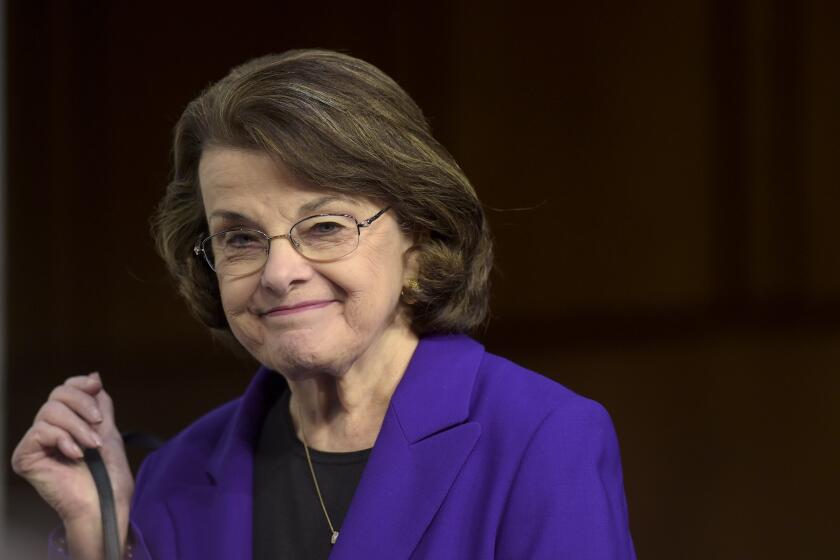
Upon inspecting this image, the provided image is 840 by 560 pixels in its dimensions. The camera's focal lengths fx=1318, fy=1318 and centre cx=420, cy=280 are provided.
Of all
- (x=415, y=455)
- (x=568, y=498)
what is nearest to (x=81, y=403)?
(x=415, y=455)

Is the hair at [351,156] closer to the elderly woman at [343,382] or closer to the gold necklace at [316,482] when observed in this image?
the elderly woman at [343,382]

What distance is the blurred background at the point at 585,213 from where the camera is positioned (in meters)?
3.44

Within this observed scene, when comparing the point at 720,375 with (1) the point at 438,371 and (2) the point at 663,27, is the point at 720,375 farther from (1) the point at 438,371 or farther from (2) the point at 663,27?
(1) the point at 438,371

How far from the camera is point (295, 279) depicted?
2.02m

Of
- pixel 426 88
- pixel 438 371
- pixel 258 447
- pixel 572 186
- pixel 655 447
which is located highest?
pixel 426 88

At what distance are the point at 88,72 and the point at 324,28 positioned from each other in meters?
0.87

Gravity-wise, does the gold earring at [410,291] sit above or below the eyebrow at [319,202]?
below

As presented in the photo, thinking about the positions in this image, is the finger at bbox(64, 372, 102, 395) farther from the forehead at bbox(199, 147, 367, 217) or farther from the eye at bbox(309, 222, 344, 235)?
the eye at bbox(309, 222, 344, 235)

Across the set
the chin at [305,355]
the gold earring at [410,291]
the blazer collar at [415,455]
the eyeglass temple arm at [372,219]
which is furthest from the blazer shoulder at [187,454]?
the eyeglass temple arm at [372,219]

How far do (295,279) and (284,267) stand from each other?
2 cm

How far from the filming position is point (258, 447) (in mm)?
2367

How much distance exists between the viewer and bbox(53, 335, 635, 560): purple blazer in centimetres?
191

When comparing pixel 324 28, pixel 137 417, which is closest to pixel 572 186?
pixel 324 28

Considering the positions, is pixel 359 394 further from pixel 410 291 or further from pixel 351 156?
pixel 351 156
